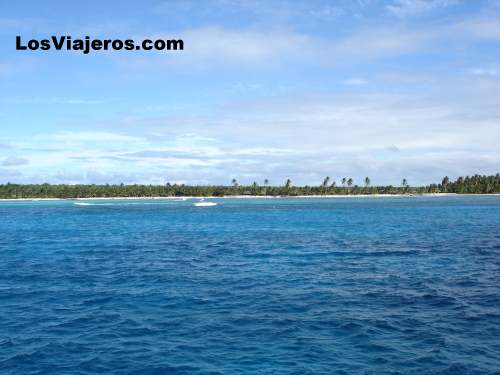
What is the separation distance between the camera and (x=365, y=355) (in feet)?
68.1

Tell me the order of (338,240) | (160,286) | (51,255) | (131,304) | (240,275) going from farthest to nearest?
(338,240), (51,255), (240,275), (160,286), (131,304)

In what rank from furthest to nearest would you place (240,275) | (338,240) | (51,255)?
(338,240) < (51,255) < (240,275)

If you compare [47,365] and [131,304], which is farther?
[131,304]

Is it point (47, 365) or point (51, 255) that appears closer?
point (47, 365)

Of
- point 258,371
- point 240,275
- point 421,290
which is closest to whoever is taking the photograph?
point 258,371


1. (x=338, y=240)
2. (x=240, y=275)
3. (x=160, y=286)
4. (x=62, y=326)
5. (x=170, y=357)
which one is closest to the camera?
(x=170, y=357)

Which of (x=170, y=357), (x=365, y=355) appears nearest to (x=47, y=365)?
(x=170, y=357)

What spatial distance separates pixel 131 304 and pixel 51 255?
98.7 feet

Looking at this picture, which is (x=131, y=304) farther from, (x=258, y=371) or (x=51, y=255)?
(x=51, y=255)

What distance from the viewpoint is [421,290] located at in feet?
109

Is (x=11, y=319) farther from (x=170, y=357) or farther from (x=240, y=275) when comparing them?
(x=240, y=275)

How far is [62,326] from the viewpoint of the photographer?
1005 inches

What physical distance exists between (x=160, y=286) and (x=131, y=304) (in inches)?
231

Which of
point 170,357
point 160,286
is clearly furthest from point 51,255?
point 170,357
